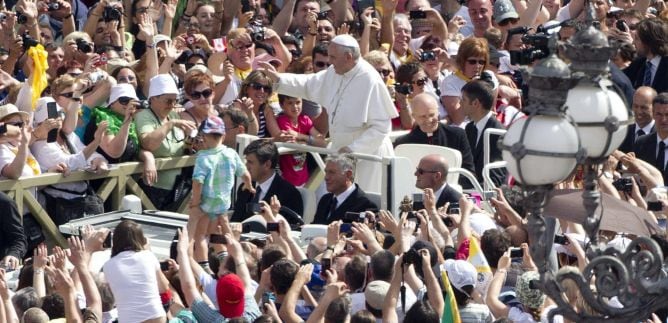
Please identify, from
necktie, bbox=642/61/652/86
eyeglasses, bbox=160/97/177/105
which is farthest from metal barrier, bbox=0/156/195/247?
necktie, bbox=642/61/652/86

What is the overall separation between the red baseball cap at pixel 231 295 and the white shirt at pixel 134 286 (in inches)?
24.1

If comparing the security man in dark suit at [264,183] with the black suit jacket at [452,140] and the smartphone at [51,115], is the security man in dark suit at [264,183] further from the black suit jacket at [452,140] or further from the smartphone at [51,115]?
the smartphone at [51,115]

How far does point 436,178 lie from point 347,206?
0.72 metres

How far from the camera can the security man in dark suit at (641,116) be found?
15008 mm

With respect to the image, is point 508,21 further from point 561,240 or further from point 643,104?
point 561,240

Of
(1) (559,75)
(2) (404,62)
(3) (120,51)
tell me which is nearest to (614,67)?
(2) (404,62)

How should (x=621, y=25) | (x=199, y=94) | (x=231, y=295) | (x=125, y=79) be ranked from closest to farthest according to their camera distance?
(x=231, y=295)
(x=199, y=94)
(x=125, y=79)
(x=621, y=25)

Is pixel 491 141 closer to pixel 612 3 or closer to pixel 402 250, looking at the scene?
pixel 402 250

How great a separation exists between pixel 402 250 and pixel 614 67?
14.2 feet

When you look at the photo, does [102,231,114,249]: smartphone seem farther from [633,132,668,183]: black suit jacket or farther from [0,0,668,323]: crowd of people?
[633,132,668,183]: black suit jacket

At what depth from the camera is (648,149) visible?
14.7 m

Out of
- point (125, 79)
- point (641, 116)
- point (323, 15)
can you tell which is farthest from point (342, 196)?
point (323, 15)

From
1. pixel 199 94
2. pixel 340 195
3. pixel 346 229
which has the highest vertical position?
pixel 199 94

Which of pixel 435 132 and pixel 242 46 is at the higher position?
pixel 242 46
